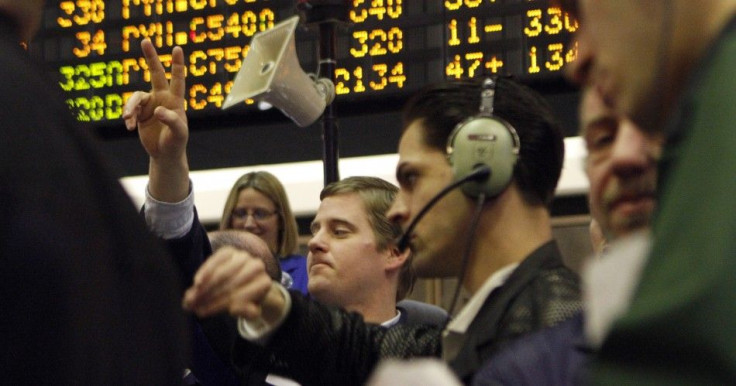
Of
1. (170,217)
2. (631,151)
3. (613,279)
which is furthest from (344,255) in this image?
(613,279)

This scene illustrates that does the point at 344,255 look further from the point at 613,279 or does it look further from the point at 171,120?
the point at 613,279

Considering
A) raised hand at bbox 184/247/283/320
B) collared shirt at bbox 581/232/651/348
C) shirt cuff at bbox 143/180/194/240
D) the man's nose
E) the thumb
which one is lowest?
shirt cuff at bbox 143/180/194/240

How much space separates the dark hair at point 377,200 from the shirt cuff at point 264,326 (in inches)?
37.9

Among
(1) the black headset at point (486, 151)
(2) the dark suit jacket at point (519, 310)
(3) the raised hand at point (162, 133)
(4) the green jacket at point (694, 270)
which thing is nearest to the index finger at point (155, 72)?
(3) the raised hand at point (162, 133)

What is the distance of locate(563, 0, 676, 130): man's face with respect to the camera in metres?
0.61

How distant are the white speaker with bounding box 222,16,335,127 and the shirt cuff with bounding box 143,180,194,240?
250 mm

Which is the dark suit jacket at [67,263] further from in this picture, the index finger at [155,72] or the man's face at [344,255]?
the man's face at [344,255]

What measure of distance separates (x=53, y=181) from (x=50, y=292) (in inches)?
3.6

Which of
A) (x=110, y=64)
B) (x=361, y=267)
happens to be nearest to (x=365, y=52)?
(x=110, y=64)

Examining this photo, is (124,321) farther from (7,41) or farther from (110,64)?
(110,64)

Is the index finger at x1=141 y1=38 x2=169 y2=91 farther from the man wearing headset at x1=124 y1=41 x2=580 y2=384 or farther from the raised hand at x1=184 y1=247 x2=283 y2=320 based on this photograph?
the raised hand at x1=184 y1=247 x2=283 y2=320

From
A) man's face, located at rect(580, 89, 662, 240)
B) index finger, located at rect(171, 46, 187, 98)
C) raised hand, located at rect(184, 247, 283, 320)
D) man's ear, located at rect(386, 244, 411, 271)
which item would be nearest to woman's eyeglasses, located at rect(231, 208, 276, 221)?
man's ear, located at rect(386, 244, 411, 271)

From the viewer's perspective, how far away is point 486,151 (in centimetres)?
165

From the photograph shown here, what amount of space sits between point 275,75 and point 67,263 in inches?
60.9
